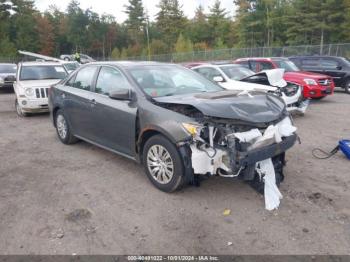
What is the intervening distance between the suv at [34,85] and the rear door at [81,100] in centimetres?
357

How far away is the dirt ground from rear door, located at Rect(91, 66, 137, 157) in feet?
1.55

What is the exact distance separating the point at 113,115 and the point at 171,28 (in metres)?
63.1

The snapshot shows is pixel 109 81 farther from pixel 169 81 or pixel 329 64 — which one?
pixel 329 64

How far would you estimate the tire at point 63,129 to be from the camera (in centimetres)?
631

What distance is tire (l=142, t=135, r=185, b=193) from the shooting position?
3.92m

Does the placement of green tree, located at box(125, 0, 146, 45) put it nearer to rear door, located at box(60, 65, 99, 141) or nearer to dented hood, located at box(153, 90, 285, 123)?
rear door, located at box(60, 65, 99, 141)

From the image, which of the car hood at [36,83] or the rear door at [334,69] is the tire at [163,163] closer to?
the car hood at [36,83]

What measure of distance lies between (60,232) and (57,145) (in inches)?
141

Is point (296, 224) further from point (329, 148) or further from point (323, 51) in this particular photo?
point (323, 51)

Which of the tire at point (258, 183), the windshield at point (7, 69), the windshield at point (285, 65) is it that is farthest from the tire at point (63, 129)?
the windshield at point (7, 69)

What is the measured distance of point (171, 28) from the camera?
212 feet

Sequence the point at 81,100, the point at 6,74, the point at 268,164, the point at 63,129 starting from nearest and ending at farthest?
the point at 268,164, the point at 81,100, the point at 63,129, the point at 6,74

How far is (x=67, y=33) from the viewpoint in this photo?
6662 centimetres

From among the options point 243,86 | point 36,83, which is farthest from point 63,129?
point 243,86
